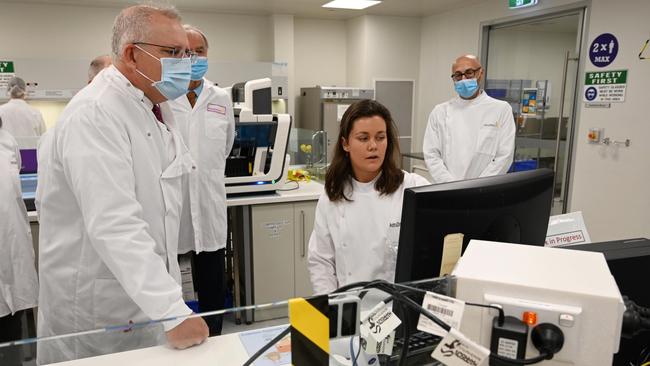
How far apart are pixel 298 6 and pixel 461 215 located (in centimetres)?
525

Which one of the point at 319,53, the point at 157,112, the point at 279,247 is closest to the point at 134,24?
the point at 157,112

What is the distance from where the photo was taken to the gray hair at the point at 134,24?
4.01ft

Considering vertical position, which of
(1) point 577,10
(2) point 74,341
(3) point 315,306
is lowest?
(2) point 74,341

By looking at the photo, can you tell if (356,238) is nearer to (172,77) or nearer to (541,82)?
(172,77)

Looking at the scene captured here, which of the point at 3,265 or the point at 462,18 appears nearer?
the point at 3,265

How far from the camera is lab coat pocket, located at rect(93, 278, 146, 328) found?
1215 millimetres

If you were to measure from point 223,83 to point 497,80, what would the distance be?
11.1ft

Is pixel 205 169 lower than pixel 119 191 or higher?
lower

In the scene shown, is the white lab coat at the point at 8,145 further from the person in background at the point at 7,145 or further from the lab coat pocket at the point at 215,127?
the lab coat pocket at the point at 215,127

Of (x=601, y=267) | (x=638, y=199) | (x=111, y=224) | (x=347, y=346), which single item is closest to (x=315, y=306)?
(x=347, y=346)

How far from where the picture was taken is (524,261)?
0.71 meters

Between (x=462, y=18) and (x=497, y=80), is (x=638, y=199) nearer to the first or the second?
(x=497, y=80)

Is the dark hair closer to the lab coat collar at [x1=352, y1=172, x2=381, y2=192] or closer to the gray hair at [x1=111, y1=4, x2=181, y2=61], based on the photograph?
the lab coat collar at [x1=352, y1=172, x2=381, y2=192]

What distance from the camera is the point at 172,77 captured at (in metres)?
1.35
